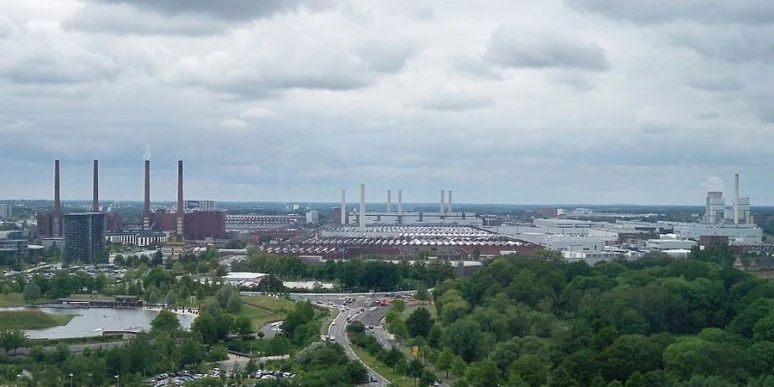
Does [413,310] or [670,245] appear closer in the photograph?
[413,310]

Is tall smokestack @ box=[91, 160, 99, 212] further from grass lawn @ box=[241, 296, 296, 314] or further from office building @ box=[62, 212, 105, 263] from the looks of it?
grass lawn @ box=[241, 296, 296, 314]

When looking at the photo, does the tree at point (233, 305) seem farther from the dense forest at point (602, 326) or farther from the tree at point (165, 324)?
the dense forest at point (602, 326)

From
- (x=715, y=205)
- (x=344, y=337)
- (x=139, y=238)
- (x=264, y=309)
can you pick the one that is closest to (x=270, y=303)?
(x=264, y=309)

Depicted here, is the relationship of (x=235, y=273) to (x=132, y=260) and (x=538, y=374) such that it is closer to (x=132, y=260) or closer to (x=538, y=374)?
(x=132, y=260)

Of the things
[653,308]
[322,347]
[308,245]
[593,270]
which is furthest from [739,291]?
[308,245]

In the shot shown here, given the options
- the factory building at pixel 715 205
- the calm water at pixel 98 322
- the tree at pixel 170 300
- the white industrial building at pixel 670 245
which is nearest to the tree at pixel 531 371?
the calm water at pixel 98 322

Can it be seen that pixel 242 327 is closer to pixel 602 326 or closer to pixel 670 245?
pixel 602 326
